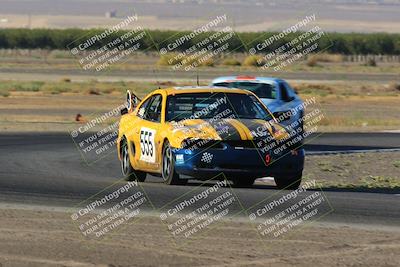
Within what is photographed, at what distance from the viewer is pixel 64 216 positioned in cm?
1298

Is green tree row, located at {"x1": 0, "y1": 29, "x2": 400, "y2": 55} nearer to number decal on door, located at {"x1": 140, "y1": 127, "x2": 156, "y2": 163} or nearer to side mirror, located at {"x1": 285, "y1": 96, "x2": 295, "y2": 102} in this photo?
side mirror, located at {"x1": 285, "y1": 96, "x2": 295, "y2": 102}

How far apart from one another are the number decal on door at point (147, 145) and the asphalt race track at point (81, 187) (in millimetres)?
387

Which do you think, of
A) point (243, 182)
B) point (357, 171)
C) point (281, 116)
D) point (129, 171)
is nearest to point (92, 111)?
point (281, 116)

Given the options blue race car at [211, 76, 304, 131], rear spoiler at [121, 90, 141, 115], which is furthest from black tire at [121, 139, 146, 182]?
blue race car at [211, 76, 304, 131]

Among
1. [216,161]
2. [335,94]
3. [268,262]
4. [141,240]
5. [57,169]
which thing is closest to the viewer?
[268,262]

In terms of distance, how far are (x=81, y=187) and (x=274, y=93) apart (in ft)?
28.7

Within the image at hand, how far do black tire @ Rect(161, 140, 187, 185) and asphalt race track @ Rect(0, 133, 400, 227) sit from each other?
135 mm

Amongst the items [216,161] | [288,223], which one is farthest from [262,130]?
[288,223]

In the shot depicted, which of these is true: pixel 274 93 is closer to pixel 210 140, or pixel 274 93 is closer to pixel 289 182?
pixel 289 182

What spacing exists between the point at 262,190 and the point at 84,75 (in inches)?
2445

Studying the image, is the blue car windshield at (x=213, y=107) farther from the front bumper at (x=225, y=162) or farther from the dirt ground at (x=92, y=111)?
the dirt ground at (x=92, y=111)

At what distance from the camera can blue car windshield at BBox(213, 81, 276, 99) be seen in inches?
Result: 962

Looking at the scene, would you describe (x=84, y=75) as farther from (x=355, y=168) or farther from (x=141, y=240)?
(x=141, y=240)

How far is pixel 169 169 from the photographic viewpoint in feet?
53.8
